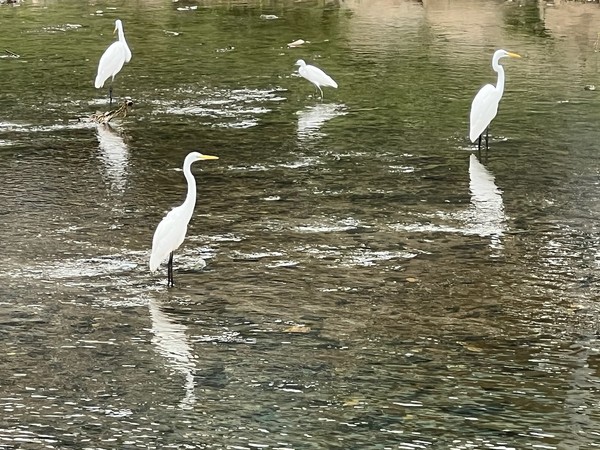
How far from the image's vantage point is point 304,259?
35.1 ft

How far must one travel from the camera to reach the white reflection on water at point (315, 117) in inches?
635

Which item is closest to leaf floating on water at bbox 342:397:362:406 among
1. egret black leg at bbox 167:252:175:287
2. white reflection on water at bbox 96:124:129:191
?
egret black leg at bbox 167:252:175:287

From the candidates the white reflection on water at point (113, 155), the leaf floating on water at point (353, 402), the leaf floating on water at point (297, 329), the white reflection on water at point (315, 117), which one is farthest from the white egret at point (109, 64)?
the leaf floating on water at point (353, 402)

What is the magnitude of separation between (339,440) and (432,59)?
15.4 m

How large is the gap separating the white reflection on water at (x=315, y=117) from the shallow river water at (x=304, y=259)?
0.07 m

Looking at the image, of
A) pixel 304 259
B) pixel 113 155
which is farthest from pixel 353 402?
pixel 113 155

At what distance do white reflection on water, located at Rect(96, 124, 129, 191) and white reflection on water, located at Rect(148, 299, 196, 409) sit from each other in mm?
4568

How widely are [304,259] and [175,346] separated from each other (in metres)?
2.42

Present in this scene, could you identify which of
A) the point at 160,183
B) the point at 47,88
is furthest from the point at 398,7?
the point at 160,183

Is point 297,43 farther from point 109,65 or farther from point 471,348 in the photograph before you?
point 471,348

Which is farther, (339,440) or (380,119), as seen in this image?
(380,119)

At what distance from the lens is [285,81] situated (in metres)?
20.0

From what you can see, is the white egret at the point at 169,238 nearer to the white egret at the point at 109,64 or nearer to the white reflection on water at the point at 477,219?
the white reflection on water at the point at 477,219

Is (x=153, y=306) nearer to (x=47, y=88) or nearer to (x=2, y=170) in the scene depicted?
(x=2, y=170)
